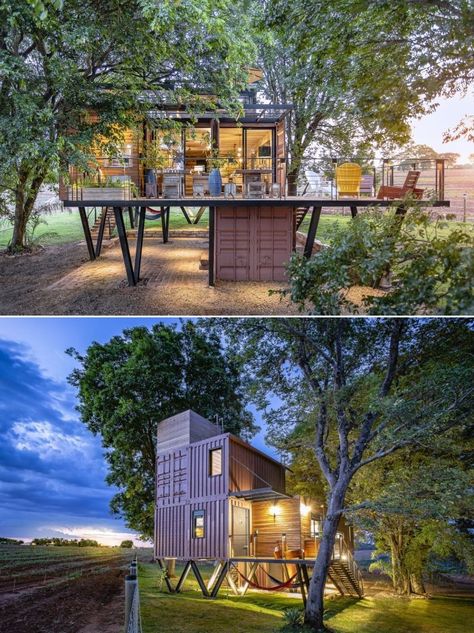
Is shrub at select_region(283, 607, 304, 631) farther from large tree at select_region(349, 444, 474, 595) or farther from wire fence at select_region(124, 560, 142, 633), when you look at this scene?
wire fence at select_region(124, 560, 142, 633)

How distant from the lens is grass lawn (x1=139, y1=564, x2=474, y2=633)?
595 centimetres

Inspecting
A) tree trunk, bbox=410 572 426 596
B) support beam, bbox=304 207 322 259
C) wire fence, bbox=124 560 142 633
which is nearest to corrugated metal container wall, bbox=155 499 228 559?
wire fence, bbox=124 560 142 633

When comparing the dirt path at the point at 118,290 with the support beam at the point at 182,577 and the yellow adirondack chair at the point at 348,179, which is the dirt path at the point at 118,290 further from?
the support beam at the point at 182,577

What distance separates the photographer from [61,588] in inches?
297

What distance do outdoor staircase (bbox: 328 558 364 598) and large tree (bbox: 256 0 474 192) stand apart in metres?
5.69

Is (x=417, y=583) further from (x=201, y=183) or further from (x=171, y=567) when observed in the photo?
(x=201, y=183)

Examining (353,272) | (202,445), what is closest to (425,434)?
(353,272)

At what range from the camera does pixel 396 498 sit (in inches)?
240

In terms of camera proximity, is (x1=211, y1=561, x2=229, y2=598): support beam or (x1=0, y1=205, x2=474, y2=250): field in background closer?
(x1=211, y1=561, x2=229, y2=598): support beam

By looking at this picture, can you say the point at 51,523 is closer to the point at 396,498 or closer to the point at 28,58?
the point at 396,498

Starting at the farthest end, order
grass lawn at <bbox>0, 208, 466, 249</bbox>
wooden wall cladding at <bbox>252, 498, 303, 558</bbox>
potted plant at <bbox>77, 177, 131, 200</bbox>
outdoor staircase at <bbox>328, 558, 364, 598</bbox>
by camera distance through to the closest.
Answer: grass lawn at <bbox>0, 208, 466, 249</bbox>, potted plant at <bbox>77, 177, 131, 200</bbox>, wooden wall cladding at <bbox>252, 498, 303, 558</bbox>, outdoor staircase at <bbox>328, 558, 364, 598</bbox>

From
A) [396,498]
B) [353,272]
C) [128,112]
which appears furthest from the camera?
[128,112]

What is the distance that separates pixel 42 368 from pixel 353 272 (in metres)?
4.10

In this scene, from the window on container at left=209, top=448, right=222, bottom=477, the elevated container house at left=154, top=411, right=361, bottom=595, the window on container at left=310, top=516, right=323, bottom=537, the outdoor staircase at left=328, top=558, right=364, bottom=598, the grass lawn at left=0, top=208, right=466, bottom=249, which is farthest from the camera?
the grass lawn at left=0, top=208, right=466, bottom=249
